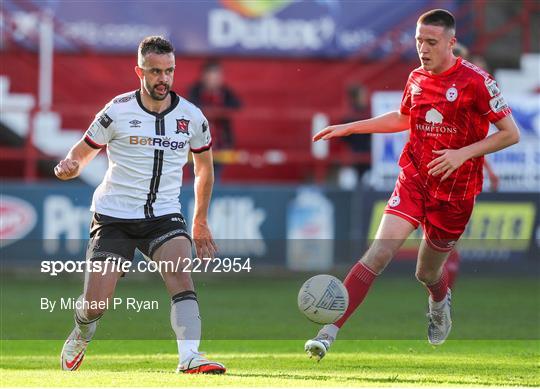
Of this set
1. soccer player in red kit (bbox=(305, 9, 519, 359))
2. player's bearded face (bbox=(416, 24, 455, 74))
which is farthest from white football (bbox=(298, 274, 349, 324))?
player's bearded face (bbox=(416, 24, 455, 74))

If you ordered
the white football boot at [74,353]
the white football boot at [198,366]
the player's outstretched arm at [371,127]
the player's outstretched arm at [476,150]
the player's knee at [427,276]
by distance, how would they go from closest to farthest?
the white football boot at [198,366] < the player's outstretched arm at [476,150] < the white football boot at [74,353] < the player's outstretched arm at [371,127] < the player's knee at [427,276]

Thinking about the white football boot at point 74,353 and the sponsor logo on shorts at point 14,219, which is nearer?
the white football boot at point 74,353

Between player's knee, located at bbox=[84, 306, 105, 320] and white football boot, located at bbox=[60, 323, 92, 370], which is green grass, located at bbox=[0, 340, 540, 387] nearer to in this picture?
white football boot, located at bbox=[60, 323, 92, 370]

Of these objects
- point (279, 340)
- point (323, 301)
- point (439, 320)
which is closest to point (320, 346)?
point (323, 301)

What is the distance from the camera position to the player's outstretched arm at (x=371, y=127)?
30.6 feet

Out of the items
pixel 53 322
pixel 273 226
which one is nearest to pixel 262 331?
pixel 53 322

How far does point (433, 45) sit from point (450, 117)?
0.53 meters

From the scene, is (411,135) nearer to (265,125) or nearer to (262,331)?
(262,331)

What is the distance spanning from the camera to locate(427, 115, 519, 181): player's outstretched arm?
8.64m

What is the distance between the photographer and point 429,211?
9336mm

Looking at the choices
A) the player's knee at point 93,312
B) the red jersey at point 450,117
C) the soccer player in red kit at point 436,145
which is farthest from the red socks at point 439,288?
the player's knee at point 93,312

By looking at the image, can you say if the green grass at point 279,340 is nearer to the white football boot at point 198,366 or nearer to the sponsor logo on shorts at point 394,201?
the white football boot at point 198,366

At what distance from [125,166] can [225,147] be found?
10542 millimetres

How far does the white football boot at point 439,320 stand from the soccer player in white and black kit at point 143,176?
228cm
